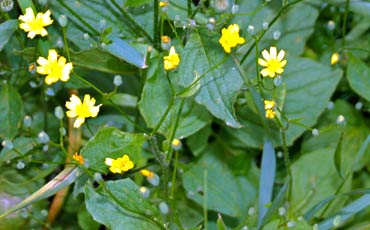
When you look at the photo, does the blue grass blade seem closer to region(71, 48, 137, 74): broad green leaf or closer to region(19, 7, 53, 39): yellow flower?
region(71, 48, 137, 74): broad green leaf

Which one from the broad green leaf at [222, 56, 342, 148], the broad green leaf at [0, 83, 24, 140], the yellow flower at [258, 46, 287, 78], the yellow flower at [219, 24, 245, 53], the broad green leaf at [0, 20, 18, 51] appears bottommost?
the broad green leaf at [222, 56, 342, 148]

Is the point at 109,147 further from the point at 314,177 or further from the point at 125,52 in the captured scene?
the point at 314,177

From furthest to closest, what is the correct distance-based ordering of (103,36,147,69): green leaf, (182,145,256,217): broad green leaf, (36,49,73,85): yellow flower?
1. (182,145,256,217): broad green leaf
2. (103,36,147,69): green leaf
3. (36,49,73,85): yellow flower

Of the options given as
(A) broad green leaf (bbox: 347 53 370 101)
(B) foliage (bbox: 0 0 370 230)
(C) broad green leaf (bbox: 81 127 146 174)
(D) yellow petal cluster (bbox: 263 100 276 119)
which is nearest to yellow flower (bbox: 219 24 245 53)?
(B) foliage (bbox: 0 0 370 230)

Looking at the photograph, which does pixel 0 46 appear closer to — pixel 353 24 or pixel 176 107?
pixel 176 107

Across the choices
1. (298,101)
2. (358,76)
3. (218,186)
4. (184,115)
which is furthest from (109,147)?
(358,76)

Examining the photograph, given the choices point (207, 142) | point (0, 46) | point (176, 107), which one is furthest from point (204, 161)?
point (0, 46)
